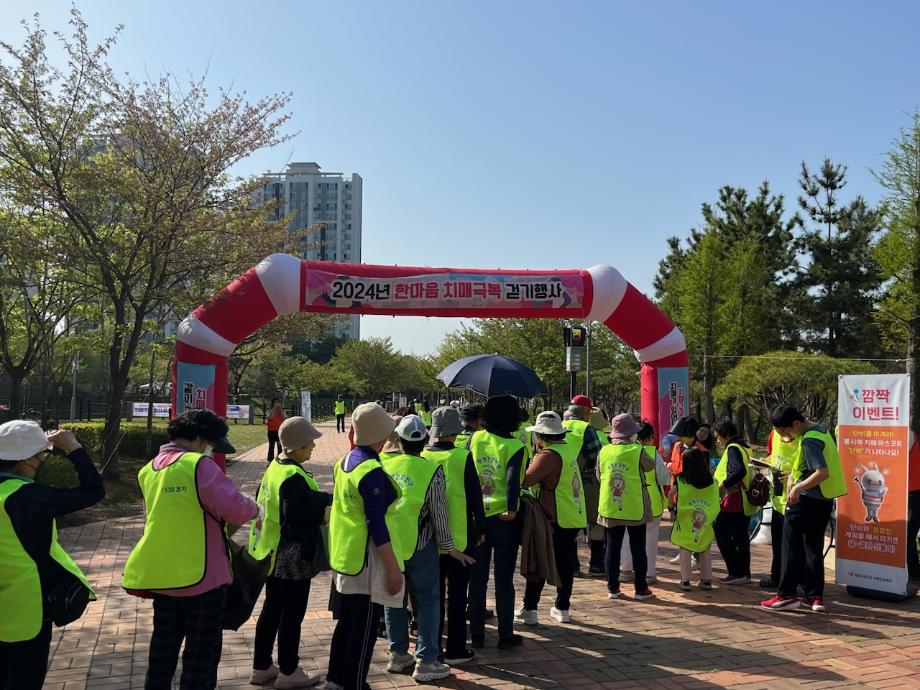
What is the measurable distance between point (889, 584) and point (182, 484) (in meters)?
5.89

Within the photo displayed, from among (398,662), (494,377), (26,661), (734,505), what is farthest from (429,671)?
(494,377)

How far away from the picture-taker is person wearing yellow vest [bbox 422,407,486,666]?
4.82 meters

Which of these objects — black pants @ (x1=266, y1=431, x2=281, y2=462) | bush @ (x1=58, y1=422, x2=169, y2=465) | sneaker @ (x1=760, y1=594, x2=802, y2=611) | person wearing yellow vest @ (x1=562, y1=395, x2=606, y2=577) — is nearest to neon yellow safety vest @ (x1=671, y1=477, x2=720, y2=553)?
sneaker @ (x1=760, y1=594, x2=802, y2=611)

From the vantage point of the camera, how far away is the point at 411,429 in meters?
4.55

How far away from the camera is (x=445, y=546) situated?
4.67 m

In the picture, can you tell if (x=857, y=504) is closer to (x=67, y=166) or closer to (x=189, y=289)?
(x=189, y=289)

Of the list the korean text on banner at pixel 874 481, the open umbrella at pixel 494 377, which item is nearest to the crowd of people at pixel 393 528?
the korean text on banner at pixel 874 481

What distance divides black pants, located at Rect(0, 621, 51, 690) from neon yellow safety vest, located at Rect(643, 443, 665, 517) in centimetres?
487

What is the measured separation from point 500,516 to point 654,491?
223cm

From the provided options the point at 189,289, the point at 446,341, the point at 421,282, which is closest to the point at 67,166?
the point at 189,289

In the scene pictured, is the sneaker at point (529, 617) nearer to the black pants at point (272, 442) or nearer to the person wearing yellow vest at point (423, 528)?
the person wearing yellow vest at point (423, 528)

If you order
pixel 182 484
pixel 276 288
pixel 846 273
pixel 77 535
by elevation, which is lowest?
pixel 77 535

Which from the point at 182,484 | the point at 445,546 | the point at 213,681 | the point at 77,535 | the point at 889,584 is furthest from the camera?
the point at 77,535

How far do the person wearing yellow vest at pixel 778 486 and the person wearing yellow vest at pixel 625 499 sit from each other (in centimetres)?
107
